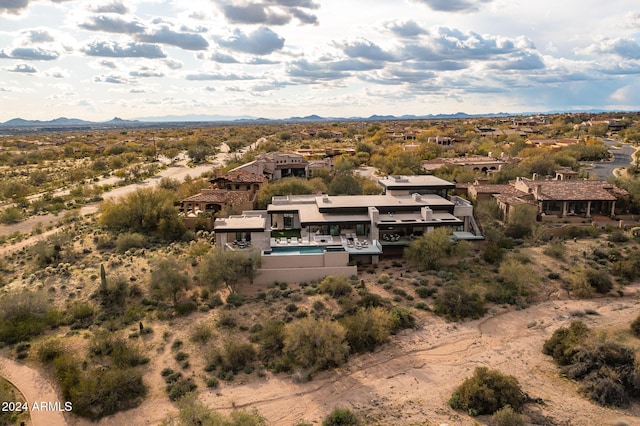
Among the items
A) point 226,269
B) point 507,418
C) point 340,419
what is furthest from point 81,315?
point 507,418

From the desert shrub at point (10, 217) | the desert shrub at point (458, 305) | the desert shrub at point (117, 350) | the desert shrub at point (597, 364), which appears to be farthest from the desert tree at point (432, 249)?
the desert shrub at point (10, 217)

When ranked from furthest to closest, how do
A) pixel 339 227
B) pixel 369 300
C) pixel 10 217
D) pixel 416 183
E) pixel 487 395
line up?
1. pixel 10 217
2. pixel 416 183
3. pixel 339 227
4. pixel 369 300
5. pixel 487 395

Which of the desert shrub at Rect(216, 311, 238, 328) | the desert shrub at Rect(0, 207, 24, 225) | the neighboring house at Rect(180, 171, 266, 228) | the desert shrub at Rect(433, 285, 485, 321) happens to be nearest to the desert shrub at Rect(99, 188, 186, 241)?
the neighboring house at Rect(180, 171, 266, 228)

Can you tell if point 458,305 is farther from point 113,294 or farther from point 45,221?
point 45,221

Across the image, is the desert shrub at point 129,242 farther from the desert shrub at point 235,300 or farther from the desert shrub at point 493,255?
the desert shrub at point 493,255

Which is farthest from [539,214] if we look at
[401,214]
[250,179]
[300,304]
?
[250,179]

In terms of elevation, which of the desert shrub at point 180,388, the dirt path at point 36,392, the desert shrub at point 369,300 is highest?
the desert shrub at point 369,300

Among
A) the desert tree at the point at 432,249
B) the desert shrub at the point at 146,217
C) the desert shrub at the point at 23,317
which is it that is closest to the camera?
the desert shrub at the point at 23,317
